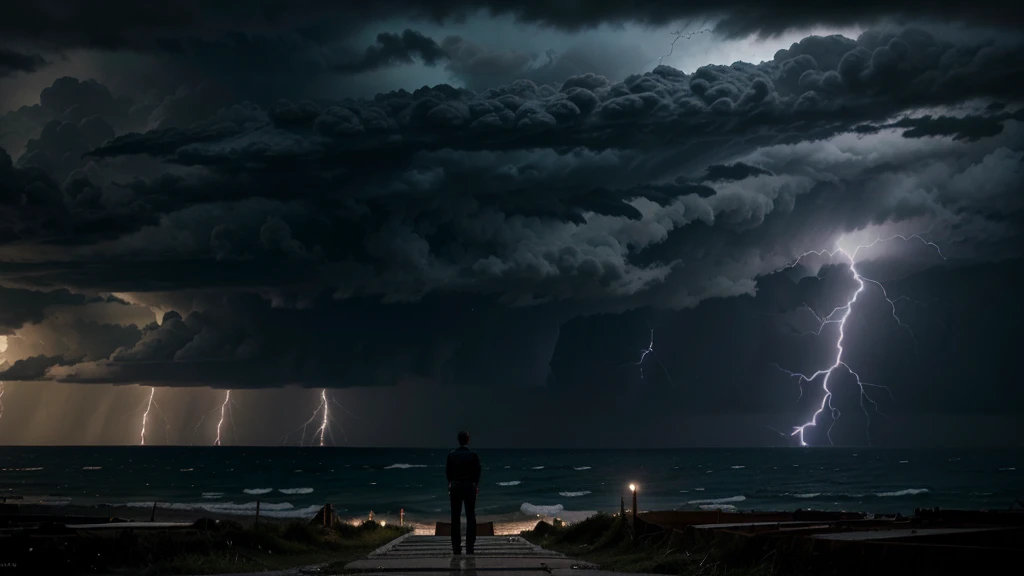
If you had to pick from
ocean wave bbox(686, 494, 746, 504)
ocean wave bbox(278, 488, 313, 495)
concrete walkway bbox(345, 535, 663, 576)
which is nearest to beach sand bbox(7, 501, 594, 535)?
ocean wave bbox(686, 494, 746, 504)

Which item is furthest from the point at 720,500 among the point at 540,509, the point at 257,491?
the point at 257,491

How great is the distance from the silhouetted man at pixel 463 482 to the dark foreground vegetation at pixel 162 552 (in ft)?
6.17

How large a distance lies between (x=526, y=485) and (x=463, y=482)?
4061 inches

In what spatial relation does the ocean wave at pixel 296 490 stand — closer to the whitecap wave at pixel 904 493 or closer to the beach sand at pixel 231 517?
the beach sand at pixel 231 517

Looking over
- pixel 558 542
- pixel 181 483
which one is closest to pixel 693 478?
pixel 181 483

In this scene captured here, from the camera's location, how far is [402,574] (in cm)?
1105

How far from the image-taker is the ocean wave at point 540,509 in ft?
274

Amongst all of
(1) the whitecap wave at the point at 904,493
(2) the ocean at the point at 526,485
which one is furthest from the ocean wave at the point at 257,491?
(1) the whitecap wave at the point at 904,493

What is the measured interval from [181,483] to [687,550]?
113m

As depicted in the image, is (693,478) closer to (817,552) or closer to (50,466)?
(50,466)

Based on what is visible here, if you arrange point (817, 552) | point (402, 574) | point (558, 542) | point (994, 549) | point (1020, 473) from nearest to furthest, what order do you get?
point (994, 549) → point (817, 552) → point (402, 574) → point (558, 542) → point (1020, 473)

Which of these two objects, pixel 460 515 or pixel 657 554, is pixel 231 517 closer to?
pixel 460 515

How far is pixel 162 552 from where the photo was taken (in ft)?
45.0

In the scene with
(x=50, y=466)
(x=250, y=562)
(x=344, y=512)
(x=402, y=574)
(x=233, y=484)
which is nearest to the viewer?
(x=402, y=574)
